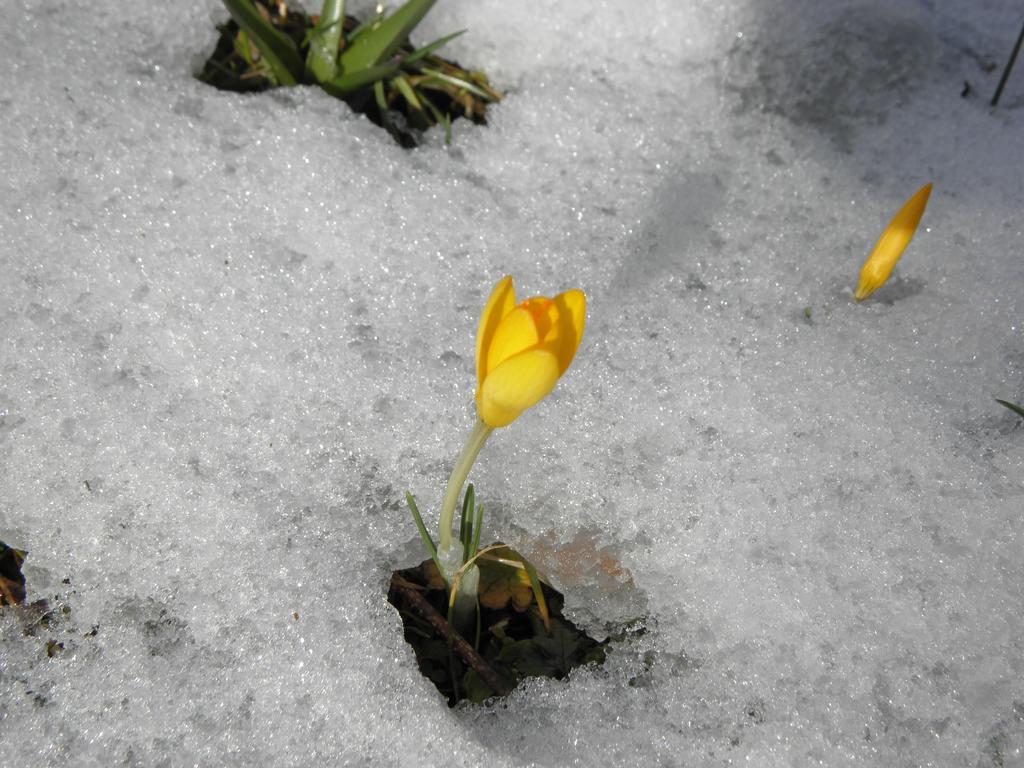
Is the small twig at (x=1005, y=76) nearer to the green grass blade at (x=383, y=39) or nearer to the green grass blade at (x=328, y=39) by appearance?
the green grass blade at (x=383, y=39)

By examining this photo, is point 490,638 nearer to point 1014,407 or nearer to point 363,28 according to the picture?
point 1014,407

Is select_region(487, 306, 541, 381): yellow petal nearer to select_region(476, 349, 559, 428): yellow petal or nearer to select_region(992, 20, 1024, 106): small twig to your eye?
select_region(476, 349, 559, 428): yellow petal

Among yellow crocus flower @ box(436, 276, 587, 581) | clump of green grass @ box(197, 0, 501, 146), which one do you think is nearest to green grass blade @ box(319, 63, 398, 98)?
clump of green grass @ box(197, 0, 501, 146)

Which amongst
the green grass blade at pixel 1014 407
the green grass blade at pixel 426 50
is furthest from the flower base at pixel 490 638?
the green grass blade at pixel 426 50

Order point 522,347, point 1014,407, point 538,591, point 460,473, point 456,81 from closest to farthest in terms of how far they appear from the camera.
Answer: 1. point 522,347
2. point 460,473
3. point 538,591
4. point 1014,407
5. point 456,81

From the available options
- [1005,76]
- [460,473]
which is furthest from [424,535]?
[1005,76]

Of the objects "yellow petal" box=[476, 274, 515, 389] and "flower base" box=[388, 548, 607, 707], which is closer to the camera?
"yellow petal" box=[476, 274, 515, 389]
